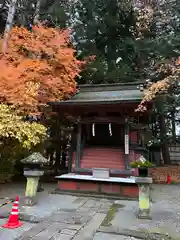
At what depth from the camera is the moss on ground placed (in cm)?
438

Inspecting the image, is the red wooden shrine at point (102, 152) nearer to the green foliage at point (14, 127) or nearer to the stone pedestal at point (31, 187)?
the green foliage at point (14, 127)

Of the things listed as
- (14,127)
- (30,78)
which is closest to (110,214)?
(14,127)

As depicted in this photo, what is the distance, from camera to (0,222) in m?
4.43

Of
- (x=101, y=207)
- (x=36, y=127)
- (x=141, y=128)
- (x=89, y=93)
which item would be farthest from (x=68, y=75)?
(x=101, y=207)

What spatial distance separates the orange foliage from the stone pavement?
11.3ft

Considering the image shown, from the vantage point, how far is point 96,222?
14.7 ft

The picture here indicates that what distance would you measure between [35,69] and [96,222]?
5.69m

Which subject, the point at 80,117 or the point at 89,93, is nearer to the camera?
the point at 80,117

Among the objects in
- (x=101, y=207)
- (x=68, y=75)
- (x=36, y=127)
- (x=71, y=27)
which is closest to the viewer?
(x=101, y=207)

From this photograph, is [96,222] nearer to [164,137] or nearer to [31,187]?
[31,187]

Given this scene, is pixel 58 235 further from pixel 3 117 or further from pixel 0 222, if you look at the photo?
pixel 3 117

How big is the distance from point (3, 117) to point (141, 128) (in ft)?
17.0

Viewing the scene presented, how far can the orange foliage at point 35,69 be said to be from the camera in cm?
673

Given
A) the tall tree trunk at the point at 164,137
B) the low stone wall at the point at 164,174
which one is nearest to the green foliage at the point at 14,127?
the low stone wall at the point at 164,174
